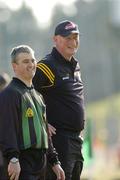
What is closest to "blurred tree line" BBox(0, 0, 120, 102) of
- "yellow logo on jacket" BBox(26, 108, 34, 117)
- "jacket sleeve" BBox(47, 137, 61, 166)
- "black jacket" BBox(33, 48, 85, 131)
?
"black jacket" BBox(33, 48, 85, 131)

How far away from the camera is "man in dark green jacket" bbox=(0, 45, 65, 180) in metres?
8.23

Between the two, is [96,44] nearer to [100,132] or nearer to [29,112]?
[100,132]

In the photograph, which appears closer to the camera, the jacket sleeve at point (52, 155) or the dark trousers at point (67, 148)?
the jacket sleeve at point (52, 155)

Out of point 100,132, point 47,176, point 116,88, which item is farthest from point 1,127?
point 116,88

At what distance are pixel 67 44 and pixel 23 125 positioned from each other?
1230 millimetres

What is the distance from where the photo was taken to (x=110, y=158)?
25.4m

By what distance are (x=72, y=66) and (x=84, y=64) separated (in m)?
70.5

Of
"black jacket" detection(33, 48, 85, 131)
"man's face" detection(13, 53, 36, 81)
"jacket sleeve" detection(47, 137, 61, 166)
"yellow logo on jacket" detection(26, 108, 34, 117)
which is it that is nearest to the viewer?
"yellow logo on jacket" detection(26, 108, 34, 117)

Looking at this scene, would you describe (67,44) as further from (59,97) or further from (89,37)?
(89,37)

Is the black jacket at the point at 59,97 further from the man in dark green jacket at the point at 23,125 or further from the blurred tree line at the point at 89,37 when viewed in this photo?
the blurred tree line at the point at 89,37

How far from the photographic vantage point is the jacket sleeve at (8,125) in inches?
323

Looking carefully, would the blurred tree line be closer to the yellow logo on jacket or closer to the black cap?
the black cap

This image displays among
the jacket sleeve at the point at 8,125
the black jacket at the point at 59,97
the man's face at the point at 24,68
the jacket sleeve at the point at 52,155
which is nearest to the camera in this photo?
the jacket sleeve at the point at 8,125

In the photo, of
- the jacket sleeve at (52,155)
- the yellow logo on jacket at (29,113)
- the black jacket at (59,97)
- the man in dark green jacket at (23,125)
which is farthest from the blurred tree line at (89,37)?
the yellow logo on jacket at (29,113)
